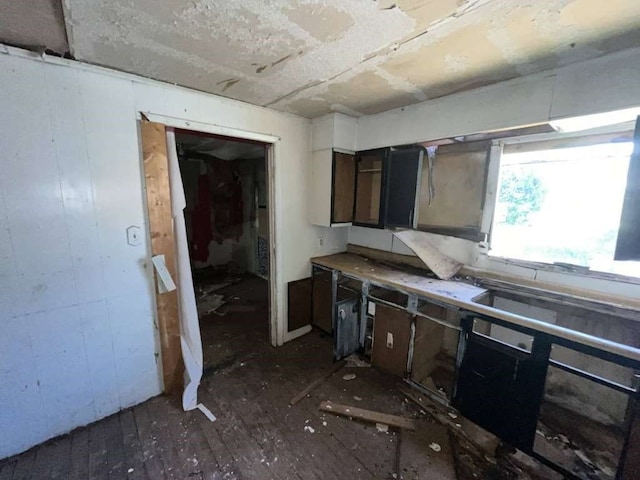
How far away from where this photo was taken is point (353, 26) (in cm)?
125

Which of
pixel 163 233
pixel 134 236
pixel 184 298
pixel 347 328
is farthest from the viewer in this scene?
pixel 347 328

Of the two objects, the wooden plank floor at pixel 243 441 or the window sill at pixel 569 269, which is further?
the window sill at pixel 569 269

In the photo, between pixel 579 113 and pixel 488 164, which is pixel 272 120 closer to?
pixel 488 164

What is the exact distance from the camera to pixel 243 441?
177cm

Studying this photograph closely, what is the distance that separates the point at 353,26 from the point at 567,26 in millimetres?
976

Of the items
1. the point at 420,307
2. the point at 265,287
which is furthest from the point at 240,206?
the point at 420,307

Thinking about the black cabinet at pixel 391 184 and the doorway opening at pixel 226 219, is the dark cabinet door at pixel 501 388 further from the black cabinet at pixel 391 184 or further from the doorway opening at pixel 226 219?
the doorway opening at pixel 226 219

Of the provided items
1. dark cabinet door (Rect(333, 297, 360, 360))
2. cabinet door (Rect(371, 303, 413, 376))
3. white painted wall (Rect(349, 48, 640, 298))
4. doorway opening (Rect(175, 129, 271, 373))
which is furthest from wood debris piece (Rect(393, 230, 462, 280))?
doorway opening (Rect(175, 129, 271, 373))

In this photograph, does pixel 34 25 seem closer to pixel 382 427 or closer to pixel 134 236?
pixel 134 236

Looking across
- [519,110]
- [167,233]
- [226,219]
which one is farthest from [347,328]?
[226,219]

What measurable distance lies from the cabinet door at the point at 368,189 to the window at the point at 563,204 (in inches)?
42.6

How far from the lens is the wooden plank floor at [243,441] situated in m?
1.57

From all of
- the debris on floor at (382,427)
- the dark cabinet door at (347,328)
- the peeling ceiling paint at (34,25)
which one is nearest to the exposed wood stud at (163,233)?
the peeling ceiling paint at (34,25)

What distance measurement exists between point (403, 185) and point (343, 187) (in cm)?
63
